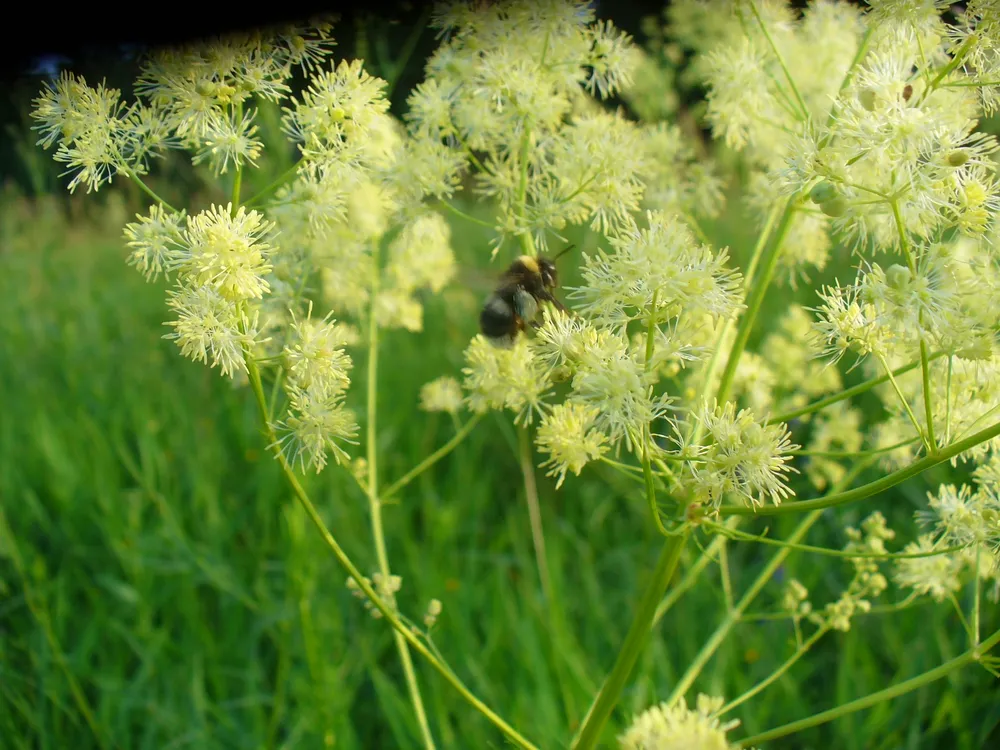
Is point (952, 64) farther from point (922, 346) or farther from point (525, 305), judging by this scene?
point (525, 305)

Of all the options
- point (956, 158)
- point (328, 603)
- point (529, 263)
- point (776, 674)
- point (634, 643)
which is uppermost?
point (956, 158)

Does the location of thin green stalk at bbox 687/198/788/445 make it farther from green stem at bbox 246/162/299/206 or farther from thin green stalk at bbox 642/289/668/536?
green stem at bbox 246/162/299/206

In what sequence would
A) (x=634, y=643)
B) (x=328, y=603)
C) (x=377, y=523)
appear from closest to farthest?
(x=634, y=643) → (x=377, y=523) → (x=328, y=603)

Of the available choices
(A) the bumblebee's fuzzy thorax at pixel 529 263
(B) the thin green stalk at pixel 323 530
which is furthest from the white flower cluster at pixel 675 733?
(A) the bumblebee's fuzzy thorax at pixel 529 263

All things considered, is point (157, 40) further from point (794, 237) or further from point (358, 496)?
point (358, 496)

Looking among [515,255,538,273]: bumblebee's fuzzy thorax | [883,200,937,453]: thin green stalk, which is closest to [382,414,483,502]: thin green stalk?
[515,255,538,273]: bumblebee's fuzzy thorax

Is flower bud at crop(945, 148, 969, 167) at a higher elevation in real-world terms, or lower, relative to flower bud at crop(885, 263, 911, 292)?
higher

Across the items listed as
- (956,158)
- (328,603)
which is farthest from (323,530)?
(328,603)

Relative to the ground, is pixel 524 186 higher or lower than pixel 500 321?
higher

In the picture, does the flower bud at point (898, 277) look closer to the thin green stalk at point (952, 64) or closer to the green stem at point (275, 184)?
the thin green stalk at point (952, 64)
